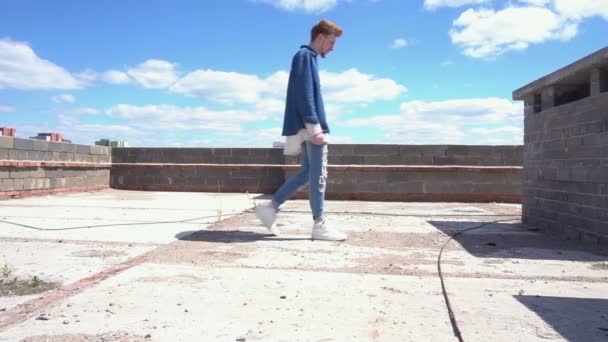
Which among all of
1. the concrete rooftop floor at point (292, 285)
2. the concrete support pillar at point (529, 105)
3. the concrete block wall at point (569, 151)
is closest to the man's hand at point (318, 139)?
the concrete rooftop floor at point (292, 285)

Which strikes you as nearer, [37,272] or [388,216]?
[37,272]

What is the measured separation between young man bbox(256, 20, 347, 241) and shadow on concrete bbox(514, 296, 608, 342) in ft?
6.59

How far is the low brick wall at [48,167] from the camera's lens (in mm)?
7977

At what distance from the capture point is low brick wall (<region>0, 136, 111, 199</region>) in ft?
26.2

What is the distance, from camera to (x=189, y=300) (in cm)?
234

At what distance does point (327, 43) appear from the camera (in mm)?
4234

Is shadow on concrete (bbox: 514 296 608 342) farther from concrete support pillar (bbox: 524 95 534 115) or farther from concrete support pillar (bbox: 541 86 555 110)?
concrete support pillar (bbox: 524 95 534 115)

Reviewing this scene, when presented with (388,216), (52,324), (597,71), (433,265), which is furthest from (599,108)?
(52,324)

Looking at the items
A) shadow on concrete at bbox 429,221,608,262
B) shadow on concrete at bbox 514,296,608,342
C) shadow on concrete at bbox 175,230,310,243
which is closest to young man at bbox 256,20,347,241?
shadow on concrete at bbox 175,230,310,243

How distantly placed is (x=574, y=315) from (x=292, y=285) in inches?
52.5

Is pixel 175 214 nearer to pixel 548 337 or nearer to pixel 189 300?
pixel 189 300

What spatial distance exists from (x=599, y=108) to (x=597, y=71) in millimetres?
303

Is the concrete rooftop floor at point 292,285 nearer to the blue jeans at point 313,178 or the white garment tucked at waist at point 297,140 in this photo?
the blue jeans at point 313,178

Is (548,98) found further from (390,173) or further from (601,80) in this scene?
(390,173)
